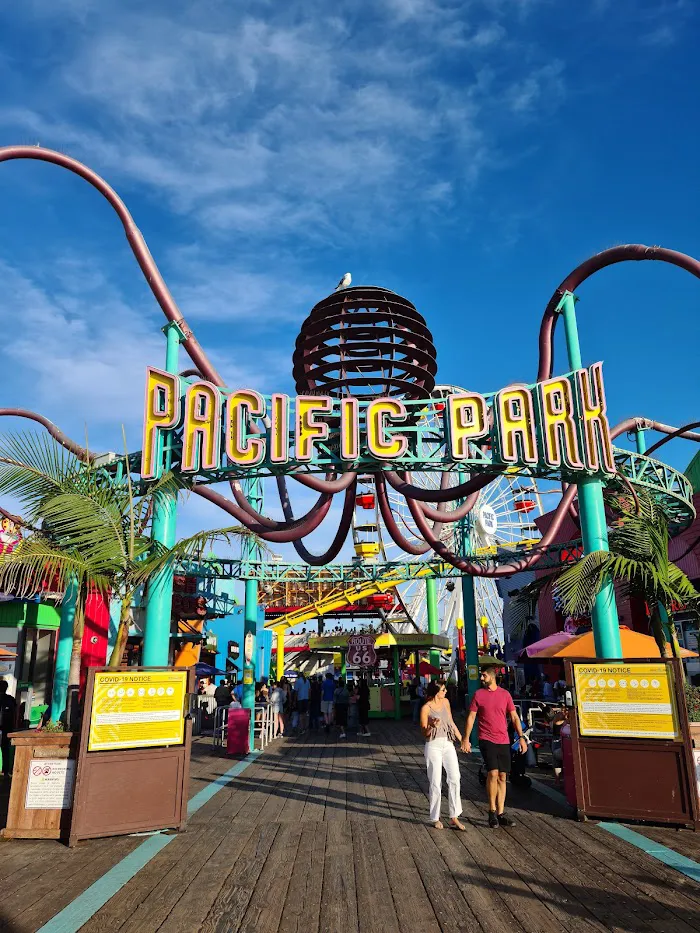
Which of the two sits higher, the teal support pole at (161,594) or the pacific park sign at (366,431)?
the pacific park sign at (366,431)

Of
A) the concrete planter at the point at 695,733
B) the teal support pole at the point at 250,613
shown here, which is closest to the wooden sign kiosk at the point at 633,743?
the concrete planter at the point at 695,733

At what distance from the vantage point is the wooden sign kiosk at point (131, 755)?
25.0 feet

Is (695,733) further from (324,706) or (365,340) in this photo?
(324,706)

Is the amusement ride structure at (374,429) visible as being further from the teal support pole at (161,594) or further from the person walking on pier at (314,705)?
the person walking on pier at (314,705)

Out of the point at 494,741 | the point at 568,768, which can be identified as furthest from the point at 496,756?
the point at 568,768

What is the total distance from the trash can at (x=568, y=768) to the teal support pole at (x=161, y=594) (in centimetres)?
617

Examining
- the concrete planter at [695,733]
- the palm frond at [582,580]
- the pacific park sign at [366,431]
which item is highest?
the pacific park sign at [366,431]

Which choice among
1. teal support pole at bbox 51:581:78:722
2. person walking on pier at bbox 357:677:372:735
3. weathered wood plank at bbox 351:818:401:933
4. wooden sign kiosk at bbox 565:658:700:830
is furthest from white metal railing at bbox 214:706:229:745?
wooden sign kiosk at bbox 565:658:700:830

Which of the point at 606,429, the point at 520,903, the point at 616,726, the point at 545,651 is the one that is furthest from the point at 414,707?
the point at 520,903

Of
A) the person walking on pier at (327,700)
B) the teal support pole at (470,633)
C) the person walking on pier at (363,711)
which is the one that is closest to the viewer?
the teal support pole at (470,633)

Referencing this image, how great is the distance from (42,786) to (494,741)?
17.6 feet

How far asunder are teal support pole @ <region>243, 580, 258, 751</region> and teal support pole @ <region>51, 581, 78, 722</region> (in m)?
5.20

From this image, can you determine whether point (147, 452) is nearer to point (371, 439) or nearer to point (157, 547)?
point (157, 547)

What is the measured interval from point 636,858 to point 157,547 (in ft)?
24.3
